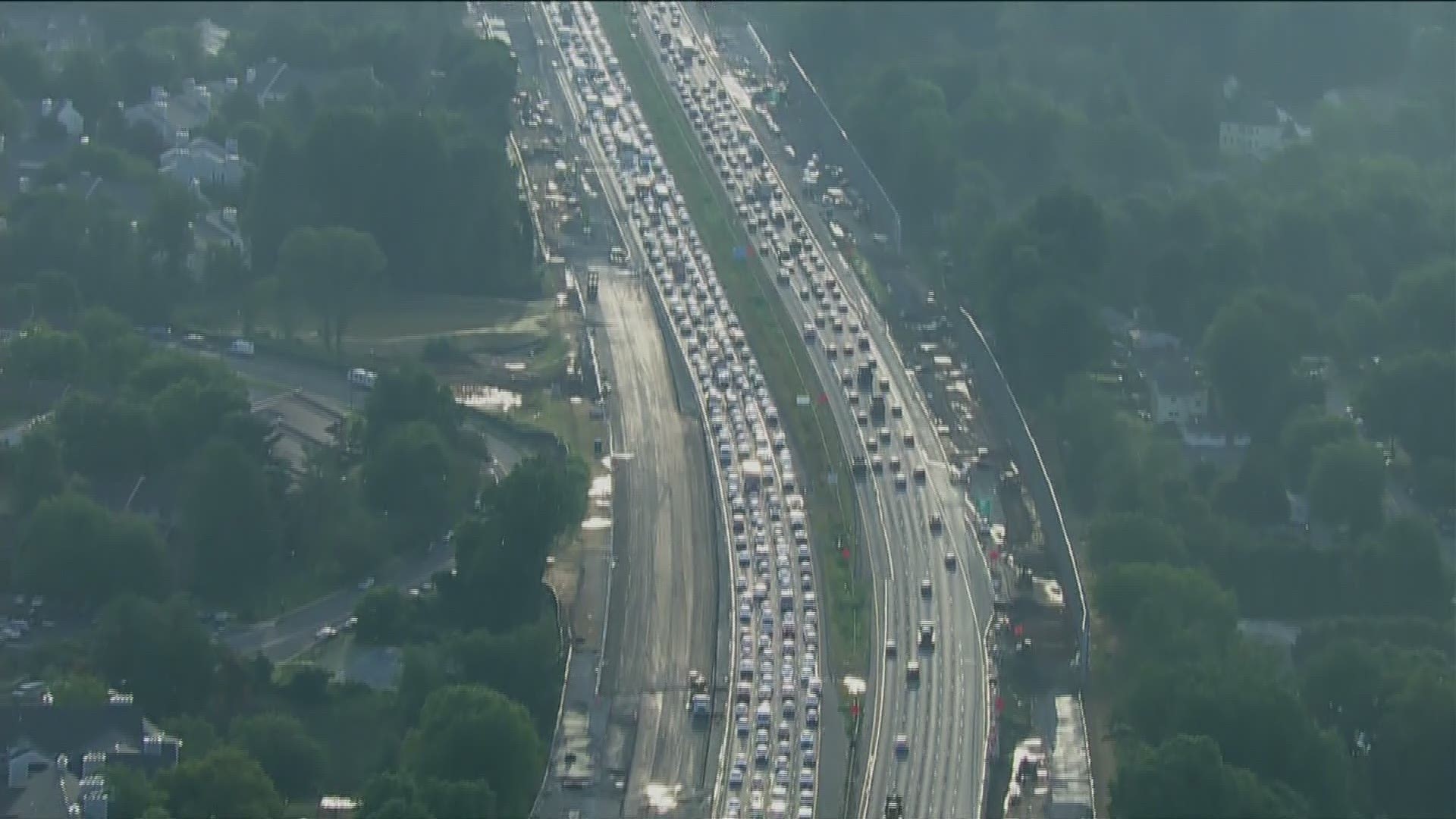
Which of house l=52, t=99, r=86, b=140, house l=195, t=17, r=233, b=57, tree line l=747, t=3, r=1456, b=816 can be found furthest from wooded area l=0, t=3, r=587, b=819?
tree line l=747, t=3, r=1456, b=816

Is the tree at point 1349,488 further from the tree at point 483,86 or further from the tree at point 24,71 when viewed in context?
the tree at point 24,71

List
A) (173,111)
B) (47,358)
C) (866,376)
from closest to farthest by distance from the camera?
(47,358)
(866,376)
(173,111)

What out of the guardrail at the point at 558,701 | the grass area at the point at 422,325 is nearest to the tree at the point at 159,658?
the guardrail at the point at 558,701

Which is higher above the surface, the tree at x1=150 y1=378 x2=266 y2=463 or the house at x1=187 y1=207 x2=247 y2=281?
the house at x1=187 y1=207 x2=247 y2=281

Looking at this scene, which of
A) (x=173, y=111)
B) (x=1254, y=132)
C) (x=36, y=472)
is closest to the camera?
(x=36, y=472)

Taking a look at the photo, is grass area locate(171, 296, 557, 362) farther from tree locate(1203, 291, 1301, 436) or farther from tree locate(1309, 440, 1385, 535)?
tree locate(1309, 440, 1385, 535)

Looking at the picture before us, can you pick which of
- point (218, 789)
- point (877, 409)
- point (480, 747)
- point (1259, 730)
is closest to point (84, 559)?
point (218, 789)

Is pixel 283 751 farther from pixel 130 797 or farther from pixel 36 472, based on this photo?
pixel 36 472
